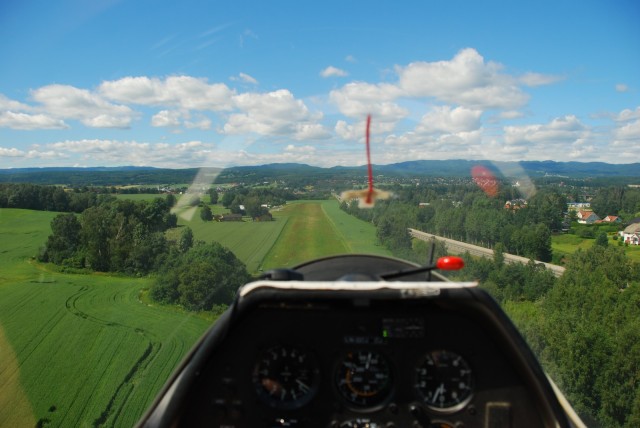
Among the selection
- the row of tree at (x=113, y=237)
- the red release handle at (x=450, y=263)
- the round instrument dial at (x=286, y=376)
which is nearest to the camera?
the red release handle at (x=450, y=263)

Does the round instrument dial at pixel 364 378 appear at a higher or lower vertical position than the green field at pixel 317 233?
lower

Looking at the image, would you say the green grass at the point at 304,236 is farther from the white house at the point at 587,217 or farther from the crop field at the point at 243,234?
the white house at the point at 587,217

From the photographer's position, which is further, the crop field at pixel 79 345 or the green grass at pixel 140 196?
the green grass at pixel 140 196

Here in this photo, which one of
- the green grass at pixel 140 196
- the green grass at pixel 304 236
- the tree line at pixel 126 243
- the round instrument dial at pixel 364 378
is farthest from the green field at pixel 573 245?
the green grass at pixel 140 196

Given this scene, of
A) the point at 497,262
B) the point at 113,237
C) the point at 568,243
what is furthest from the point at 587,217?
the point at 113,237

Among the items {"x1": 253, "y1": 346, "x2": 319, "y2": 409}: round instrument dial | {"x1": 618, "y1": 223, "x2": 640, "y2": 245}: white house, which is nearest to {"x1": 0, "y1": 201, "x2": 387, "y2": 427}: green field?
{"x1": 253, "y1": 346, "x2": 319, "y2": 409}: round instrument dial

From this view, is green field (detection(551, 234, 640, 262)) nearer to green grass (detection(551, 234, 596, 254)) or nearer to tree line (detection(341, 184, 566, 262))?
green grass (detection(551, 234, 596, 254))

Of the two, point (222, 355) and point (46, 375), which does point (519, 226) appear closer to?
point (222, 355)
